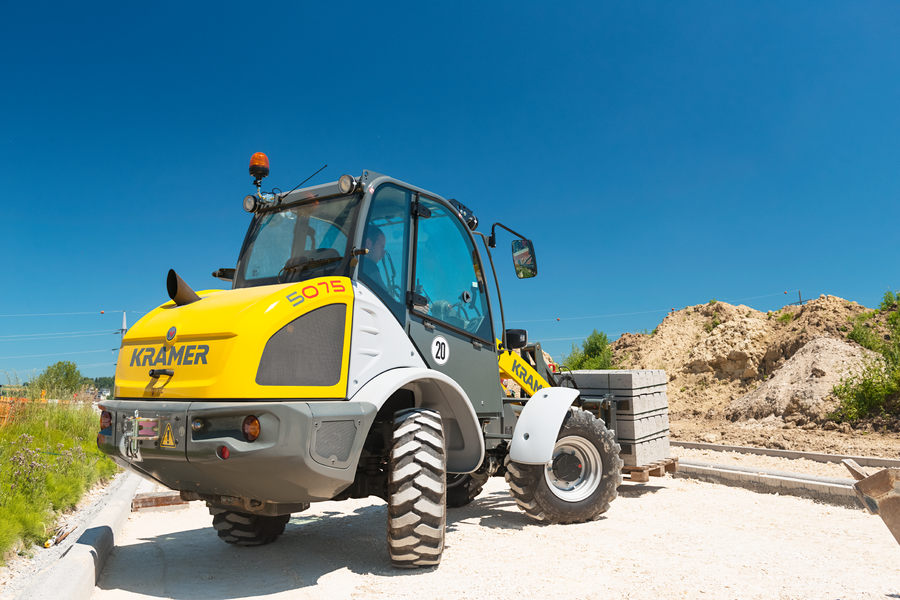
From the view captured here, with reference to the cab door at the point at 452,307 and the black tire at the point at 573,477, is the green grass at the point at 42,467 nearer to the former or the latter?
the cab door at the point at 452,307

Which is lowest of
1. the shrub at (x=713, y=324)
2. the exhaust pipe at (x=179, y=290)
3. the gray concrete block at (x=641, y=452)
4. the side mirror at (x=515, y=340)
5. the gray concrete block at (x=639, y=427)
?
the gray concrete block at (x=641, y=452)

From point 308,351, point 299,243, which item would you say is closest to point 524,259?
point 299,243

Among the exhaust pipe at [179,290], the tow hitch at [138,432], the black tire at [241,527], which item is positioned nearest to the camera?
the tow hitch at [138,432]

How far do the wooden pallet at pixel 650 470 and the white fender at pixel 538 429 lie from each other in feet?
6.40

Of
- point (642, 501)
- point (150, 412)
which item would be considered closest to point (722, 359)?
point (642, 501)

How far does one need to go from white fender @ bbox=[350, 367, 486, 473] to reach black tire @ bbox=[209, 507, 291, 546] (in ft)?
5.72

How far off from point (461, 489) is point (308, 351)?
360 cm

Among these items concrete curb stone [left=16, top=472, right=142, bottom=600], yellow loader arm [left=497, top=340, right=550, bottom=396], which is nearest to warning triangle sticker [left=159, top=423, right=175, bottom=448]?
concrete curb stone [left=16, top=472, right=142, bottom=600]

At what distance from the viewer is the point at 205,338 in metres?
3.86

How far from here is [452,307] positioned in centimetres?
535

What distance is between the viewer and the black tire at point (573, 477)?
5770mm

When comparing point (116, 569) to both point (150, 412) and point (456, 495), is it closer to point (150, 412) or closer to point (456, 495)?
point (150, 412)

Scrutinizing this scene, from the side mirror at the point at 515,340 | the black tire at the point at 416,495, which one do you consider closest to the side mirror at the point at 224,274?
the black tire at the point at 416,495

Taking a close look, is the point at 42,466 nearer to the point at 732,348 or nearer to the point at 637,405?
the point at 637,405
